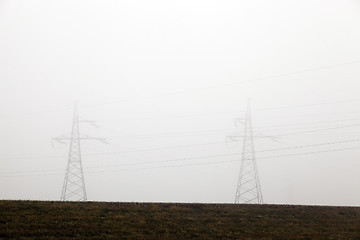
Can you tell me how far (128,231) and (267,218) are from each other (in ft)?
31.2

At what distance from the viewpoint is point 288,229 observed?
61.2 ft

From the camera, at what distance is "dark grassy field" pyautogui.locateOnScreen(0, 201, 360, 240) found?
1568 centimetres

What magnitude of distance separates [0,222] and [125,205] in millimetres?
7911

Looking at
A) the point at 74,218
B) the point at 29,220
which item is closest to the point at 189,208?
the point at 74,218

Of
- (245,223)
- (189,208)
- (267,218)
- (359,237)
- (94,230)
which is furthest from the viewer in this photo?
(189,208)

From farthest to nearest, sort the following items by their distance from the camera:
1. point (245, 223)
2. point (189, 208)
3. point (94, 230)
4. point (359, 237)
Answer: point (189, 208) → point (245, 223) → point (359, 237) → point (94, 230)

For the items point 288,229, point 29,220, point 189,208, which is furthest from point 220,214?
Result: point 29,220

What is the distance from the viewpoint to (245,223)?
19.6 meters

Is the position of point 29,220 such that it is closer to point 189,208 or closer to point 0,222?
point 0,222

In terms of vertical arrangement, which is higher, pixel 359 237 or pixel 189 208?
pixel 189 208

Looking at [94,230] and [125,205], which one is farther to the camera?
[125,205]

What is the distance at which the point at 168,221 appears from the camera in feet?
61.3

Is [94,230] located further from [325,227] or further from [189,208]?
[325,227]

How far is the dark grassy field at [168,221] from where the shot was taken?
51.4ft
